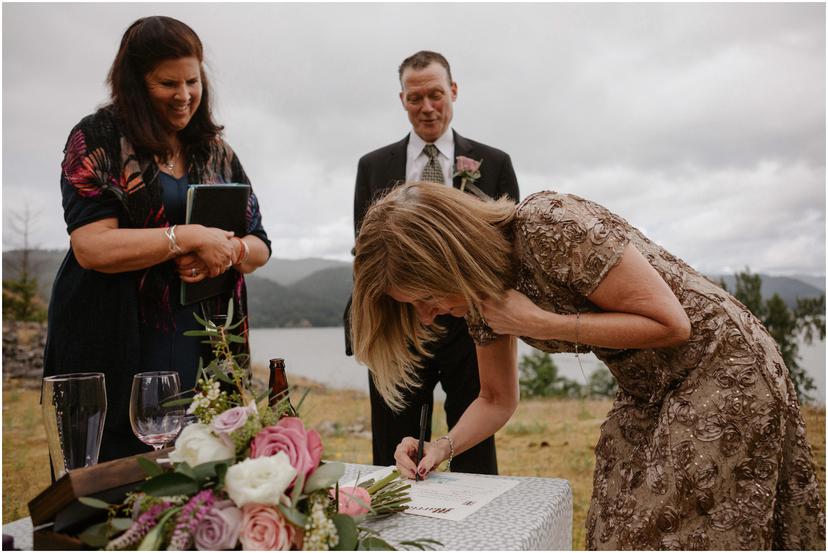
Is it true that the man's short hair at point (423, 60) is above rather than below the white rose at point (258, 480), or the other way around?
above

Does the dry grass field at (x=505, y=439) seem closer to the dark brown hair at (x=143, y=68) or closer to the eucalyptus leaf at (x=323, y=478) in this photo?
the dark brown hair at (x=143, y=68)

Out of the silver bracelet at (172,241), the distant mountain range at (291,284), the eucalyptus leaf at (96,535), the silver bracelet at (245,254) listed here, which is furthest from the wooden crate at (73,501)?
the distant mountain range at (291,284)

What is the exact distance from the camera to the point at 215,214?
214cm

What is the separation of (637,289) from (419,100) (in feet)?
5.89

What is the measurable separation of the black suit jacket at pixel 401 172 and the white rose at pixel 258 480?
2023 millimetres

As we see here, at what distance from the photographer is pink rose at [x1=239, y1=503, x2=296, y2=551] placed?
2.79 feet

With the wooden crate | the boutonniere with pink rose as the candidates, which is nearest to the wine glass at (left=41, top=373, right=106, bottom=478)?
the wooden crate

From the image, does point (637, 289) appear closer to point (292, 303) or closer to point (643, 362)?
point (643, 362)

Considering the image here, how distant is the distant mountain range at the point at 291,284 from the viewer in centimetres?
492

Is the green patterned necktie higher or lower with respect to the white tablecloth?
higher

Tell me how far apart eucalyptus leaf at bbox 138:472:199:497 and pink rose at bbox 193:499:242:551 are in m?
0.04

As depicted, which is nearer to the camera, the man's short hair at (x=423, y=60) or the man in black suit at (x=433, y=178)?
the man in black suit at (x=433, y=178)

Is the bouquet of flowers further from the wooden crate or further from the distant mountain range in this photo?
the distant mountain range

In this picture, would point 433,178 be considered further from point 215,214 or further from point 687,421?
point 687,421
